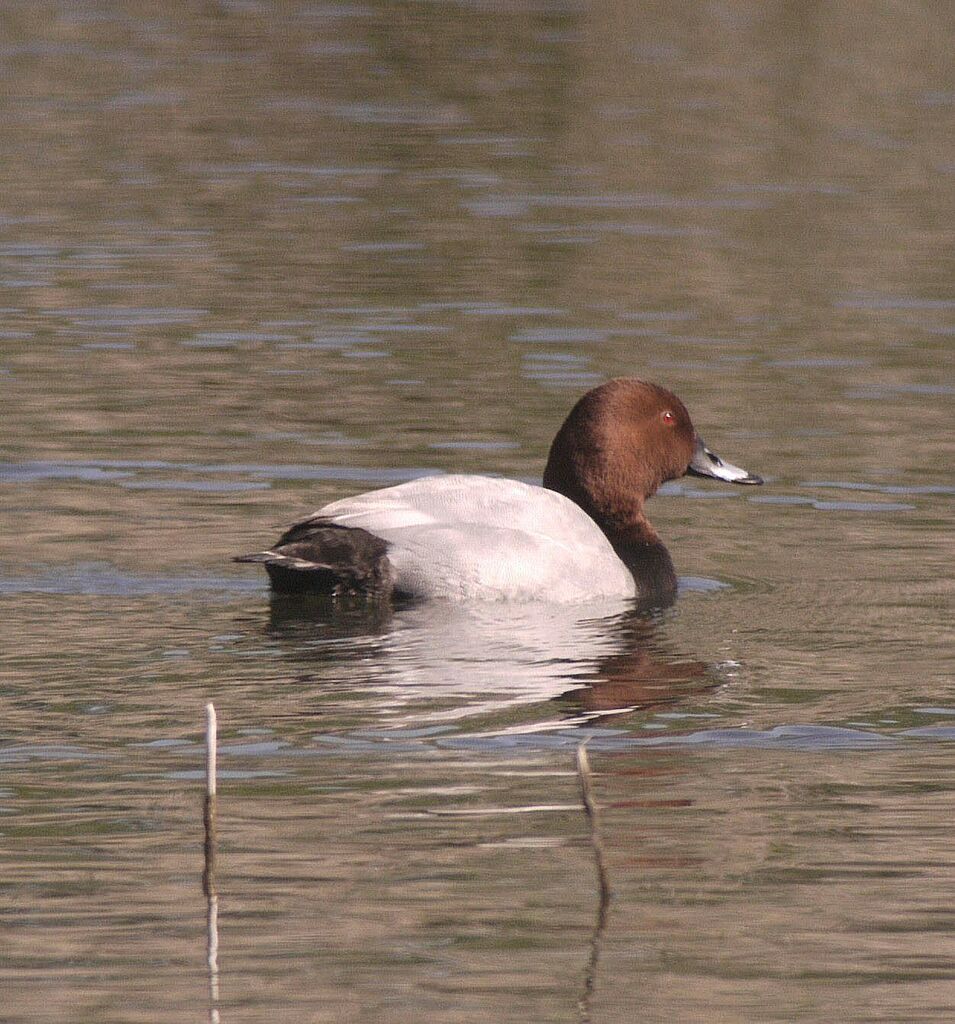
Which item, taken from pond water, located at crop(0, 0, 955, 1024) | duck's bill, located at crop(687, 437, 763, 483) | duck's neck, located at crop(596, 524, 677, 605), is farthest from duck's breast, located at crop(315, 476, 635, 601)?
duck's bill, located at crop(687, 437, 763, 483)

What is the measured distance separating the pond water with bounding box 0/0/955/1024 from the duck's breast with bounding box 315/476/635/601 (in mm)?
141

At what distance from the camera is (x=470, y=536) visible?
25.8 feet

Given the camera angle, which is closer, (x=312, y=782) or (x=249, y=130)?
(x=312, y=782)

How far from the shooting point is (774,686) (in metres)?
7.02

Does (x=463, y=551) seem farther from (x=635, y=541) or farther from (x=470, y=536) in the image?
(x=635, y=541)

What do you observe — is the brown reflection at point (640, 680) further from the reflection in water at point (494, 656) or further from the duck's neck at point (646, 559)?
the duck's neck at point (646, 559)

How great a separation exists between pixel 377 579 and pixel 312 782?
1.99 meters

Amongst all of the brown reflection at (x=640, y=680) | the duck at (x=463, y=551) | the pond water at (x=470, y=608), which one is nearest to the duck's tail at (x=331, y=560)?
the duck at (x=463, y=551)

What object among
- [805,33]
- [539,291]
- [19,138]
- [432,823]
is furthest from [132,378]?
[805,33]

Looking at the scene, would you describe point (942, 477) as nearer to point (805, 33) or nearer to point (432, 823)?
point (432, 823)

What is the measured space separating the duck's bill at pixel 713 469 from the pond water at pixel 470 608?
0.24 meters

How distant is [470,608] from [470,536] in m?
0.26

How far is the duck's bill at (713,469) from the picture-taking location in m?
9.23

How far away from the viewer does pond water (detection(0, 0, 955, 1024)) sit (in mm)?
4754
